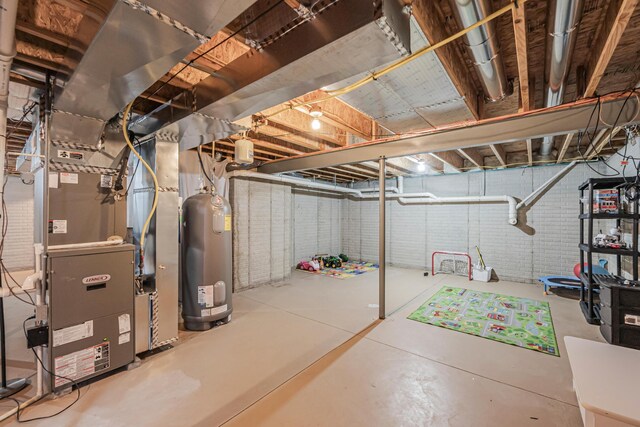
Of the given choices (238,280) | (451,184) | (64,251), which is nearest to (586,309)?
(451,184)

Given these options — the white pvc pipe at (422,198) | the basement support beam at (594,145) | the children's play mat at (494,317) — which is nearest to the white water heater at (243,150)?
the white pvc pipe at (422,198)

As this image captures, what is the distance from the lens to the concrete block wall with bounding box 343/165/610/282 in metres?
5.30

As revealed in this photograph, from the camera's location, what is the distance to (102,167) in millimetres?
2637

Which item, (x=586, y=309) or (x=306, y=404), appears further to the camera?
(x=586, y=309)

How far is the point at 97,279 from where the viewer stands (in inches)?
88.7

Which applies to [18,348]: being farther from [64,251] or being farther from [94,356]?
[64,251]

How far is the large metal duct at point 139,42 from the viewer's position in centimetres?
110

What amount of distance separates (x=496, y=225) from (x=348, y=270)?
11.2 ft

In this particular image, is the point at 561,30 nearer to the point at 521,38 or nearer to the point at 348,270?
the point at 521,38

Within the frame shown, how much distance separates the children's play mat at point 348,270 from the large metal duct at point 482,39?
15.3 ft

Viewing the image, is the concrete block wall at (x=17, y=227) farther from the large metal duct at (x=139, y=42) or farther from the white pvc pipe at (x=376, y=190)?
the white pvc pipe at (x=376, y=190)

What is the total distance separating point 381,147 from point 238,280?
10.9 feet

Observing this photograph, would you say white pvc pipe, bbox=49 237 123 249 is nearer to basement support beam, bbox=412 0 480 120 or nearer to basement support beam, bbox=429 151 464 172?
basement support beam, bbox=412 0 480 120

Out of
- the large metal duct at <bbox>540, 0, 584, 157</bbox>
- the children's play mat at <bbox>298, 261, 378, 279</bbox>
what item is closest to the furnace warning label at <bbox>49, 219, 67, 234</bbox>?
the large metal duct at <bbox>540, 0, 584, 157</bbox>
